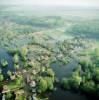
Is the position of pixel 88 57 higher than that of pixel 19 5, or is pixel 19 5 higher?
pixel 19 5

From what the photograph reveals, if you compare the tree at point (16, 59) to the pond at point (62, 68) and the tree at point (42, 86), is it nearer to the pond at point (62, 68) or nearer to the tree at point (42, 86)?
the pond at point (62, 68)

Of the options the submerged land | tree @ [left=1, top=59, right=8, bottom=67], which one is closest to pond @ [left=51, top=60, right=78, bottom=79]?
the submerged land

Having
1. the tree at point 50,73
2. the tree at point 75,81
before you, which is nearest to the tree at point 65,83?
the tree at point 75,81

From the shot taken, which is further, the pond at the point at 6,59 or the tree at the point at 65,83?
the pond at the point at 6,59

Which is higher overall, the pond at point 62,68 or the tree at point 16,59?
the tree at point 16,59

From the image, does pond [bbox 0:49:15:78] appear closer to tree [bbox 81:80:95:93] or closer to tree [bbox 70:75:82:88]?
tree [bbox 70:75:82:88]

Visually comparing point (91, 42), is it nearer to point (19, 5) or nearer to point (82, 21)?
point (82, 21)

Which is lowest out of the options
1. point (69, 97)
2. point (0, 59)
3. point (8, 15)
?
point (69, 97)

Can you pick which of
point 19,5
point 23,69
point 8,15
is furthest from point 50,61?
point 19,5
